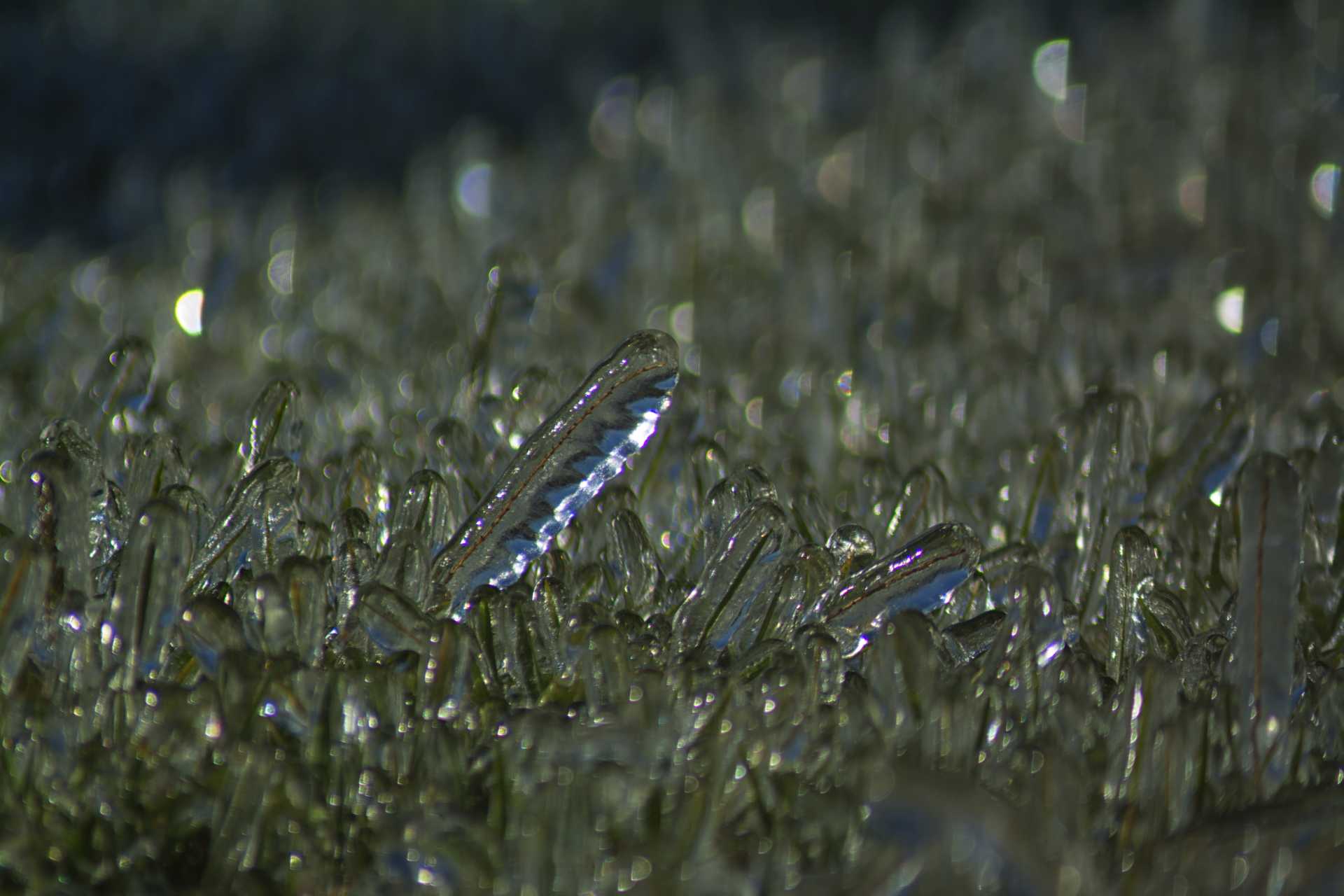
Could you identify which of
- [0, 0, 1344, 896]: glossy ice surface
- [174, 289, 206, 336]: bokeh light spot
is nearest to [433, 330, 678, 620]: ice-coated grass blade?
[0, 0, 1344, 896]: glossy ice surface

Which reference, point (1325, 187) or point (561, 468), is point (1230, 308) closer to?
point (1325, 187)

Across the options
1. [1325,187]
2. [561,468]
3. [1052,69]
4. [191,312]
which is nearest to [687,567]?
[561,468]

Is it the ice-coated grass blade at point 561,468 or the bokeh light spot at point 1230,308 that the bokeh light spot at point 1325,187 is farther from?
the ice-coated grass blade at point 561,468

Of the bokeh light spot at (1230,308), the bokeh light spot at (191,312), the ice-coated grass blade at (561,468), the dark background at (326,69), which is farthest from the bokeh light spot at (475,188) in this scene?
the ice-coated grass blade at (561,468)

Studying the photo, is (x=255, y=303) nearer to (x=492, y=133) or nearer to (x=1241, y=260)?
(x=492, y=133)

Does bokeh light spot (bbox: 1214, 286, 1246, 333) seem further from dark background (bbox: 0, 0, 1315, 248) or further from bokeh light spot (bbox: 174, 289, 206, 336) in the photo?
bokeh light spot (bbox: 174, 289, 206, 336)

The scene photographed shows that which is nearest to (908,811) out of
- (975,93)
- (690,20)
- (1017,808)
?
(1017,808)
